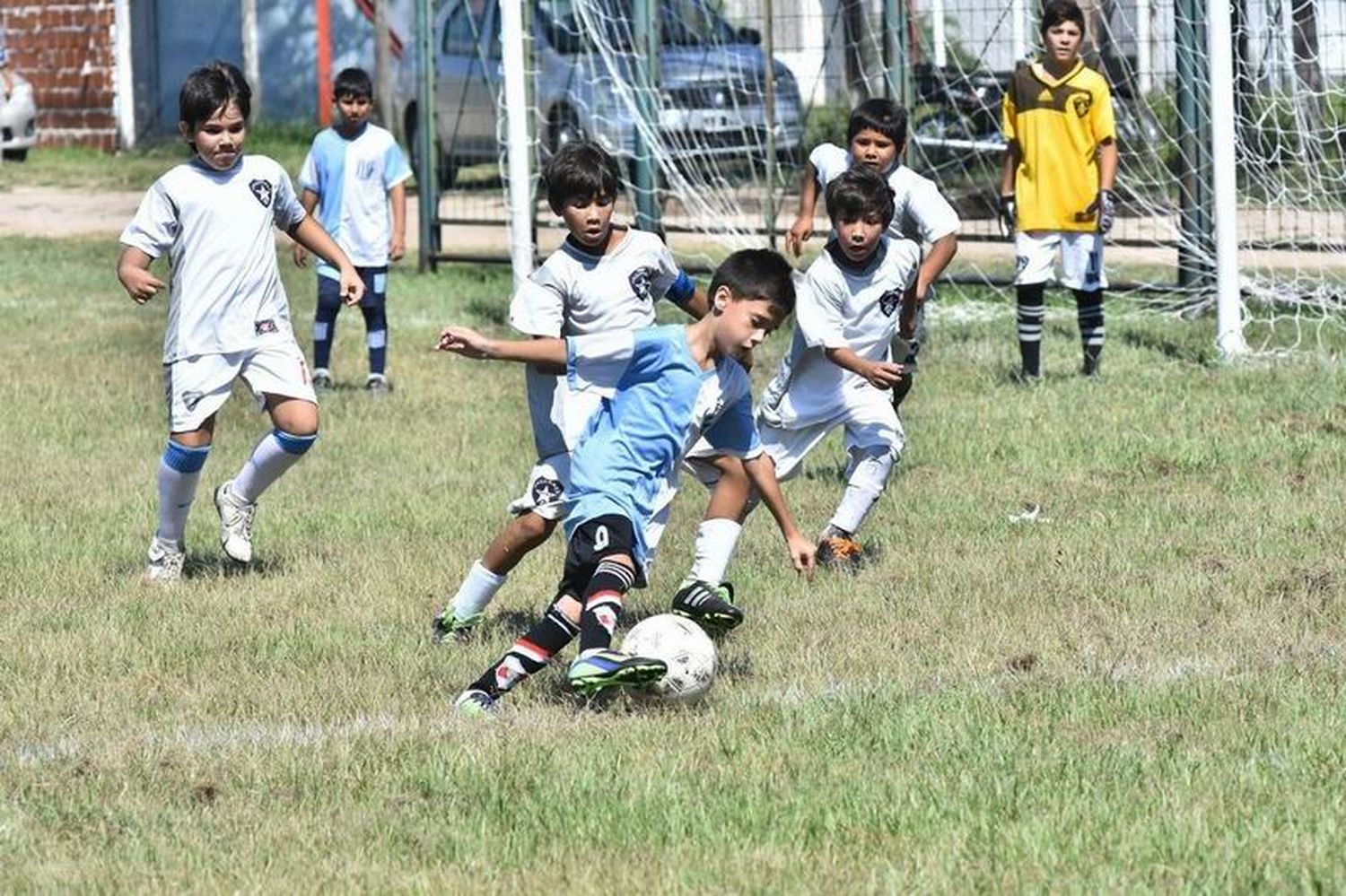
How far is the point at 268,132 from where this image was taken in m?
28.5

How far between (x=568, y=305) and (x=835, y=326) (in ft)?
4.70

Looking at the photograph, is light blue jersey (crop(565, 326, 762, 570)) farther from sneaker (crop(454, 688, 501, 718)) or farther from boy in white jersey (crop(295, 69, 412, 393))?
boy in white jersey (crop(295, 69, 412, 393))

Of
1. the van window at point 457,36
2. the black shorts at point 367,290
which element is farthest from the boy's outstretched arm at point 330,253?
the van window at point 457,36

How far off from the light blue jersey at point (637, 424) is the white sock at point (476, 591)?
62cm

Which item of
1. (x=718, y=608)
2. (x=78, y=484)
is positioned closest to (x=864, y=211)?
(x=718, y=608)

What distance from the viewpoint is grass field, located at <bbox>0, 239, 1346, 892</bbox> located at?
4691mm

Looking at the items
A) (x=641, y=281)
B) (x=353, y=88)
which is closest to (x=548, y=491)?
(x=641, y=281)

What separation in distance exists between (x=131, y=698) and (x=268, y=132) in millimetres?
23126

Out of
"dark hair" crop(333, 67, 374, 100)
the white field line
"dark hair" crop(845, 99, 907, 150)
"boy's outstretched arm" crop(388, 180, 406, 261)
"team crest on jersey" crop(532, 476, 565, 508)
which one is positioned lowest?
the white field line

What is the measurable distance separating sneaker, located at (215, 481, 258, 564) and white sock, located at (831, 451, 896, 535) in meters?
1.89

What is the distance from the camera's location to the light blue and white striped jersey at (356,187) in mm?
12367

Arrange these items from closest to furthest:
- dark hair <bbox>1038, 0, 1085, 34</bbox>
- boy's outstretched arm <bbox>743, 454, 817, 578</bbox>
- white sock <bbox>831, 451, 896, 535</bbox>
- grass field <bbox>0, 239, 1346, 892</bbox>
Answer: grass field <bbox>0, 239, 1346, 892</bbox> < boy's outstretched arm <bbox>743, 454, 817, 578</bbox> < white sock <bbox>831, 451, 896, 535</bbox> < dark hair <bbox>1038, 0, 1085, 34</bbox>

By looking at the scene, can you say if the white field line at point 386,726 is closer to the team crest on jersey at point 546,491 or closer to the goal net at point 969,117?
the team crest on jersey at point 546,491

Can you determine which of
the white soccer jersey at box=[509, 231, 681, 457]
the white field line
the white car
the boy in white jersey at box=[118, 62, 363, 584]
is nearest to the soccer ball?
the white field line
